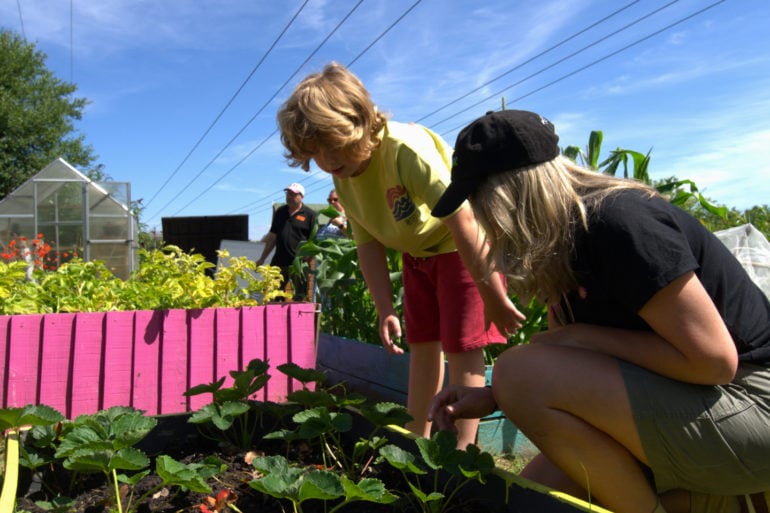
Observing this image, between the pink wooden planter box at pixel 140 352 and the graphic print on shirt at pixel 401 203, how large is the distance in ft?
3.70

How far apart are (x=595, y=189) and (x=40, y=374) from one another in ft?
7.99

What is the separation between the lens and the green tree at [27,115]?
2575cm

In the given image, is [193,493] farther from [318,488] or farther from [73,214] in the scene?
[73,214]

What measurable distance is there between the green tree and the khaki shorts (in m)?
29.1

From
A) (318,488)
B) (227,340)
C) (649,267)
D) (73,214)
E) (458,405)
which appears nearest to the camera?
(318,488)

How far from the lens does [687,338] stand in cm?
119

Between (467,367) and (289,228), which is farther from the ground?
(289,228)

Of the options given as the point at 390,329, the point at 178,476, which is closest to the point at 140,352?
the point at 390,329

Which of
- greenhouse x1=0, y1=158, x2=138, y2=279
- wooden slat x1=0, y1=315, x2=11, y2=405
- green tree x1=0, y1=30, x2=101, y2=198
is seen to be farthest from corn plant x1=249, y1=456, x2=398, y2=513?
green tree x1=0, y1=30, x2=101, y2=198

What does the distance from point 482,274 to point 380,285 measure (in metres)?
0.62

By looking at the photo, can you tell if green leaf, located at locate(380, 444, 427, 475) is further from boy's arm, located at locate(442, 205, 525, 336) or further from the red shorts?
the red shorts

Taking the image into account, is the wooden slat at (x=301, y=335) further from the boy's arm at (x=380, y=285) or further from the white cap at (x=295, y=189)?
the white cap at (x=295, y=189)

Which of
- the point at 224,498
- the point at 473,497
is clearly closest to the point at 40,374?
the point at 224,498

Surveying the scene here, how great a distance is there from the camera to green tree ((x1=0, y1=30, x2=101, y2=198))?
2575cm
